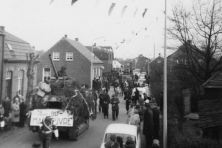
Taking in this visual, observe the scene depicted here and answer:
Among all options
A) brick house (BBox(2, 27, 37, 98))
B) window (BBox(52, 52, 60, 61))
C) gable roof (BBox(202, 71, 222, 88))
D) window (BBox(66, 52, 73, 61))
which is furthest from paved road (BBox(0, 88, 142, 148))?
window (BBox(52, 52, 60, 61))

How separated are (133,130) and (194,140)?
2.46 metres

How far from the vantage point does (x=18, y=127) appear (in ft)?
57.1

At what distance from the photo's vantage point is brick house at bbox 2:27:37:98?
23.2 metres

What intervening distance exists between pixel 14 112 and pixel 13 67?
8.27m

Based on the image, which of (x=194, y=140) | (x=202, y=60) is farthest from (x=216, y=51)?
(x=194, y=140)

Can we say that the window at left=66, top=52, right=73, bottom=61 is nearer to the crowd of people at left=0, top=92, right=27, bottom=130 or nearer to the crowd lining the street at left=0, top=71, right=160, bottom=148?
the crowd lining the street at left=0, top=71, right=160, bottom=148

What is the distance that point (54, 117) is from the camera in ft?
45.1

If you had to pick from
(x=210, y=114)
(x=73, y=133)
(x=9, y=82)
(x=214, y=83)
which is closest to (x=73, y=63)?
(x=9, y=82)

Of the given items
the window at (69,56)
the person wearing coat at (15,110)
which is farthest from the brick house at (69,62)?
the person wearing coat at (15,110)

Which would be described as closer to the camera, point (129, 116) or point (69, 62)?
point (129, 116)

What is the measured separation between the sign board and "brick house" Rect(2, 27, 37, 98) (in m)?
9.57

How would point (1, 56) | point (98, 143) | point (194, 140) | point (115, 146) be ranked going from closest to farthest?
point (115, 146) < point (194, 140) < point (98, 143) < point (1, 56)

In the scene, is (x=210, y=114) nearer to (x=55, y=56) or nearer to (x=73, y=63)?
(x=73, y=63)

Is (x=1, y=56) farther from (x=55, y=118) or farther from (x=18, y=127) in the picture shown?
(x=55, y=118)
